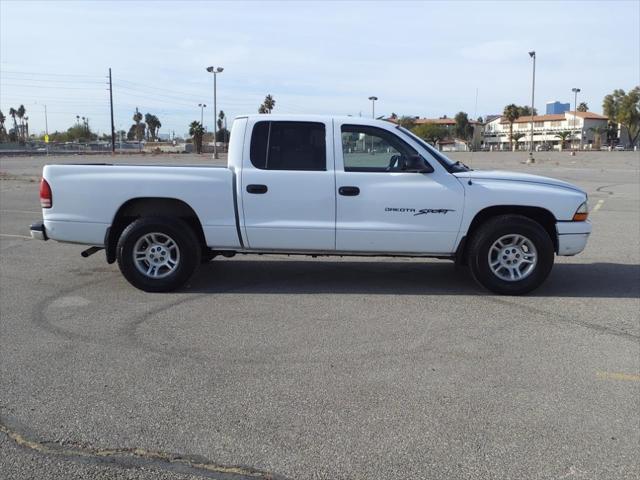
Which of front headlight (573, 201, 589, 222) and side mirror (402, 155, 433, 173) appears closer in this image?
side mirror (402, 155, 433, 173)

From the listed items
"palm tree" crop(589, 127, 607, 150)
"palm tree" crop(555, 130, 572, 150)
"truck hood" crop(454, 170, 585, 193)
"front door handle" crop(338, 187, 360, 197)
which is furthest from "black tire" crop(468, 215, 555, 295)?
"palm tree" crop(589, 127, 607, 150)

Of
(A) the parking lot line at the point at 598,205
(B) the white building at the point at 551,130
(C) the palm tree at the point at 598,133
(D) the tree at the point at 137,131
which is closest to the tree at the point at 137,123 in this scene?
(D) the tree at the point at 137,131

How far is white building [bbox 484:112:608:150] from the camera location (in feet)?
452

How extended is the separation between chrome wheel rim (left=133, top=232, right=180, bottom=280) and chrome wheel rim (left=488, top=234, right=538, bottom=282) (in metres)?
3.56

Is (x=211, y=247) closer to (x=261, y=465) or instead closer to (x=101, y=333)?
(x=101, y=333)

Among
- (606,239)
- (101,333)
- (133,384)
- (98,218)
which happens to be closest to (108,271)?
(98,218)

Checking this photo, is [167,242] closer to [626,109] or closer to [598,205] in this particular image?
[598,205]

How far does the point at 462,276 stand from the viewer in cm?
777

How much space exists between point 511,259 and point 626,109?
411ft

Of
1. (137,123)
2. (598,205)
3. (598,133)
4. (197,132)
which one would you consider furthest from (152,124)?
(598,205)

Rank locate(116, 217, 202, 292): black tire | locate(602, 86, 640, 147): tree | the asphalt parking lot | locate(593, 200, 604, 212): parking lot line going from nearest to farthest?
1. the asphalt parking lot
2. locate(116, 217, 202, 292): black tire
3. locate(593, 200, 604, 212): parking lot line
4. locate(602, 86, 640, 147): tree

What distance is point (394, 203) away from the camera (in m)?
6.61

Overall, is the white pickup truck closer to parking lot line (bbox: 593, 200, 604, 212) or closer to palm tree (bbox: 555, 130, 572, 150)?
parking lot line (bbox: 593, 200, 604, 212)

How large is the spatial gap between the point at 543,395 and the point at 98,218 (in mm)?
4956
